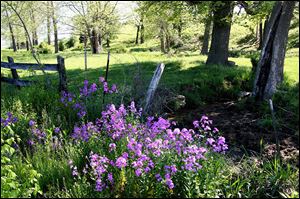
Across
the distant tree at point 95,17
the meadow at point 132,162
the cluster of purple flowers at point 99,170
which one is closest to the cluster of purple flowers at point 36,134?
the meadow at point 132,162

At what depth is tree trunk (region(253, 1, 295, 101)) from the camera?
811 cm

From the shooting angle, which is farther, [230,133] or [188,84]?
[188,84]

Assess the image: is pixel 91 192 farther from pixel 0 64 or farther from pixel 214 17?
pixel 214 17

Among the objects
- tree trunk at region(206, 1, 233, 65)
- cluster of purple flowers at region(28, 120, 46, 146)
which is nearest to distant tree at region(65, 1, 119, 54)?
tree trunk at region(206, 1, 233, 65)

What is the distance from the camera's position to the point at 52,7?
33000 mm

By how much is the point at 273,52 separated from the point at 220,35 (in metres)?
5.54

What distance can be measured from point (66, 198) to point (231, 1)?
35.6 feet

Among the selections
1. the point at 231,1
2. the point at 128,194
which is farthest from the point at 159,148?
the point at 231,1

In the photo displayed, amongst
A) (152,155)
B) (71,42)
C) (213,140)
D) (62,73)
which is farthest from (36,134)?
(71,42)

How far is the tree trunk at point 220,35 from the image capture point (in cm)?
1307

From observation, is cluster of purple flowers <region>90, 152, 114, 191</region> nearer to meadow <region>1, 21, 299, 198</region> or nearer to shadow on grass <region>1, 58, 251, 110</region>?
meadow <region>1, 21, 299, 198</region>

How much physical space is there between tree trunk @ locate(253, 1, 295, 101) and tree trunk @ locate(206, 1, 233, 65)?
4.81m

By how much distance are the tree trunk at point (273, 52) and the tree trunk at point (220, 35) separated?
15.8 ft

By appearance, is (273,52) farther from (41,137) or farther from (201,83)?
(41,137)
